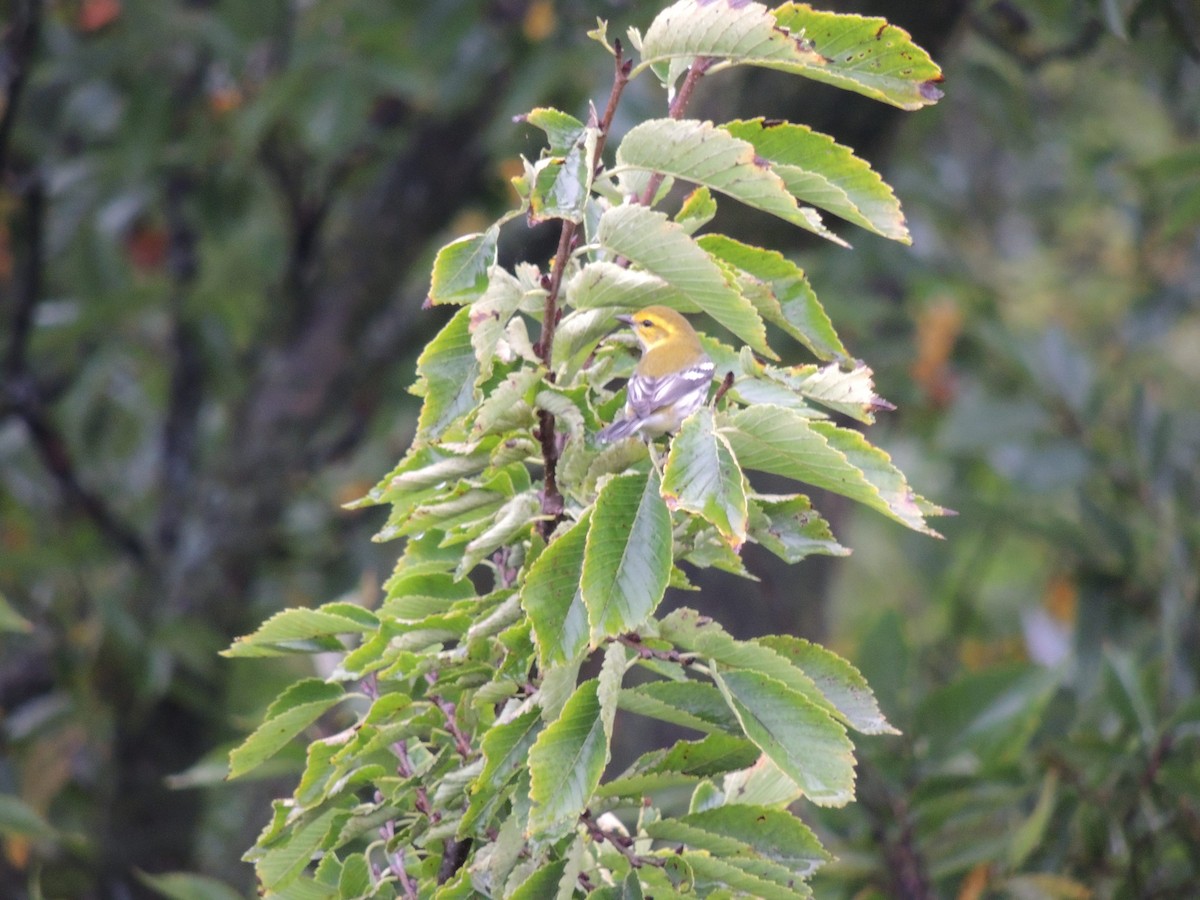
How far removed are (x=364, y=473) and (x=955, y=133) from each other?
5.24 metres

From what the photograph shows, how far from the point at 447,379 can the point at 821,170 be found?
1.25 feet

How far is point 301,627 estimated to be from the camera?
3.97 ft

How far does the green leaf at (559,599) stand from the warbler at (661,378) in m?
0.13

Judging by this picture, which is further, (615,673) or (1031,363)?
(1031,363)

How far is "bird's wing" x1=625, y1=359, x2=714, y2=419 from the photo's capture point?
3.79 feet

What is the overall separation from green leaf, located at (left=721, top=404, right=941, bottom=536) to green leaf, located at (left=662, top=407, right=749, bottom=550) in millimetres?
37

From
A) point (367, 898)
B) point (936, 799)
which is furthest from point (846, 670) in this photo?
point (936, 799)

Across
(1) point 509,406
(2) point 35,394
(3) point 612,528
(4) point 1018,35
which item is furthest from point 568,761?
(2) point 35,394

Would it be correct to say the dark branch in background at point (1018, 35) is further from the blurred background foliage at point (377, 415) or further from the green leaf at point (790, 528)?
the green leaf at point (790, 528)

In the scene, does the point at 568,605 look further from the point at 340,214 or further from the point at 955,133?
the point at 955,133

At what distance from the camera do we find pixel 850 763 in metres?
0.93

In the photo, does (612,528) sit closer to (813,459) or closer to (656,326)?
(813,459)

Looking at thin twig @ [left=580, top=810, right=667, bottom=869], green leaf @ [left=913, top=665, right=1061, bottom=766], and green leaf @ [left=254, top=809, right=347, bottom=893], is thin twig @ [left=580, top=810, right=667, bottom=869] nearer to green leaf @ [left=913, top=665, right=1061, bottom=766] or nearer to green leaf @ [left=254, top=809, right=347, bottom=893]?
green leaf @ [left=254, top=809, right=347, bottom=893]

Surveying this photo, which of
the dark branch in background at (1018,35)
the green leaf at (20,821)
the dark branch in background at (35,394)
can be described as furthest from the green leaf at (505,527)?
the dark branch in background at (35,394)
